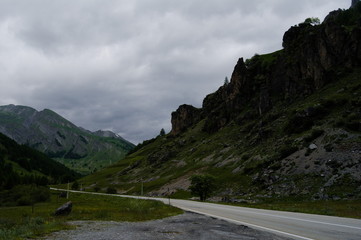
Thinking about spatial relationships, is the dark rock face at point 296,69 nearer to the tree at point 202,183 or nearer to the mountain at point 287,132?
the mountain at point 287,132

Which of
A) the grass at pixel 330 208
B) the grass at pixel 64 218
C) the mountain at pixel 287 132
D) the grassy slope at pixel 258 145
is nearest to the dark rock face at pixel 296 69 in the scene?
the mountain at pixel 287 132

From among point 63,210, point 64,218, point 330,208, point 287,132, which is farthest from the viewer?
point 287,132

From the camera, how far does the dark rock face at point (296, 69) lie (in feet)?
360

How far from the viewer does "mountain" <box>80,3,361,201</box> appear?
5750 cm

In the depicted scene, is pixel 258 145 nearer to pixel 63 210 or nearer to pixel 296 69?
pixel 296 69

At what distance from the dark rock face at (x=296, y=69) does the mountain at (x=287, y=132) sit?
15.4 inches

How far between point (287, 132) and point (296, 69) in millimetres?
49531

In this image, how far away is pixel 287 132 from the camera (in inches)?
3423

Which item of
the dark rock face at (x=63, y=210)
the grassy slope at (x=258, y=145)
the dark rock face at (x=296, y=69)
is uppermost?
the dark rock face at (x=296, y=69)

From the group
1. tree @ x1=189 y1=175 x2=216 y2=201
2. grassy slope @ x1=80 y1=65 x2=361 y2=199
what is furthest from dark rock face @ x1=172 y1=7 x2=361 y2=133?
tree @ x1=189 y1=175 x2=216 y2=201

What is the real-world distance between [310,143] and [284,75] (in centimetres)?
7308

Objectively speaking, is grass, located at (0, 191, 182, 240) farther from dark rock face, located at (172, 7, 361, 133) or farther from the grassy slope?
dark rock face, located at (172, 7, 361, 133)

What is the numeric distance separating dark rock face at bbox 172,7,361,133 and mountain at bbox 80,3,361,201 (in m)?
0.39

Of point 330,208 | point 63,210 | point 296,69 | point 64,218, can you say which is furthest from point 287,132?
point 64,218
